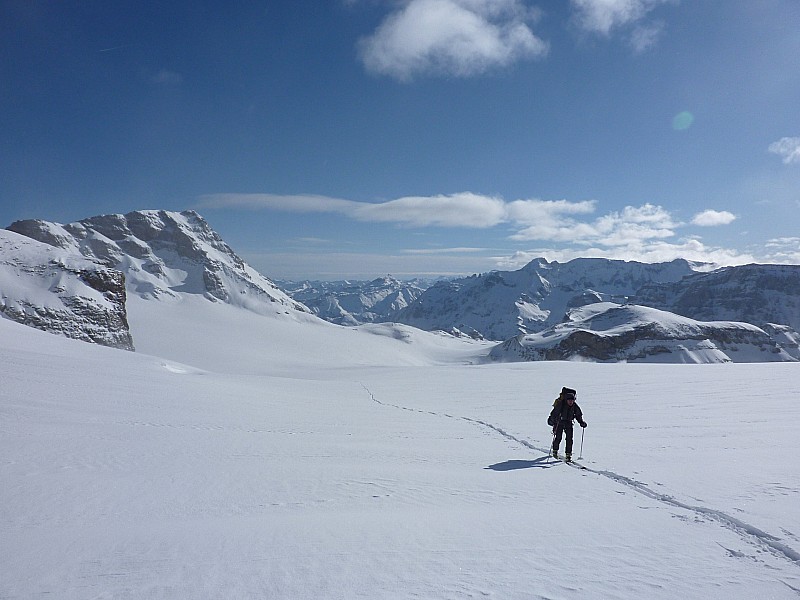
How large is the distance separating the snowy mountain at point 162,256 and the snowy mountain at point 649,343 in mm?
79101

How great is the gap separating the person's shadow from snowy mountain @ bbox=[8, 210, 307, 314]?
12535 centimetres

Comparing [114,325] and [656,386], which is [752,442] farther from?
[114,325]

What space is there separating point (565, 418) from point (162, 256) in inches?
6098

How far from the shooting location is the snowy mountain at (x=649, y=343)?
11181 cm

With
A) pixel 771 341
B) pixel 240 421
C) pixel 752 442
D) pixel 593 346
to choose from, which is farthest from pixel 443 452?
pixel 771 341

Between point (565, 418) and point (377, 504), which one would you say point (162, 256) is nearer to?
point (565, 418)

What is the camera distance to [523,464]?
976cm

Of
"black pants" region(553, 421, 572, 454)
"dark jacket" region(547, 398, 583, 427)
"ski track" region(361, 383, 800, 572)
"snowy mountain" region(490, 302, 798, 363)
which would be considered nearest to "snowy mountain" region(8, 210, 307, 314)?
"snowy mountain" region(490, 302, 798, 363)

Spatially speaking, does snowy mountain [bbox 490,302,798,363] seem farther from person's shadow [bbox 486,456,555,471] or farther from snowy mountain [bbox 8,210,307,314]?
person's shadow [bbox 486,456,555,471]

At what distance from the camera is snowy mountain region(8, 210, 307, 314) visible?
11988 centimetres

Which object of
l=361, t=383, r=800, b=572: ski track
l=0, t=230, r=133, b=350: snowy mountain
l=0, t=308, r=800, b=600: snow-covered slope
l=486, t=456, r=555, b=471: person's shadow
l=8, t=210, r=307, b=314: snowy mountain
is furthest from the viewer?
l=8, t=210, r=307, b=314: snowy mountain

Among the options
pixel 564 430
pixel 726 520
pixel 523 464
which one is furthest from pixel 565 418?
pixel 726 520

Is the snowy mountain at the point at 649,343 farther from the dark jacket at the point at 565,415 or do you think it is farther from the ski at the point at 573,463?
the ski at the point at 573,463

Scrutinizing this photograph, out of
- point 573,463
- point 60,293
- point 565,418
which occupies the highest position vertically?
point 60,293
